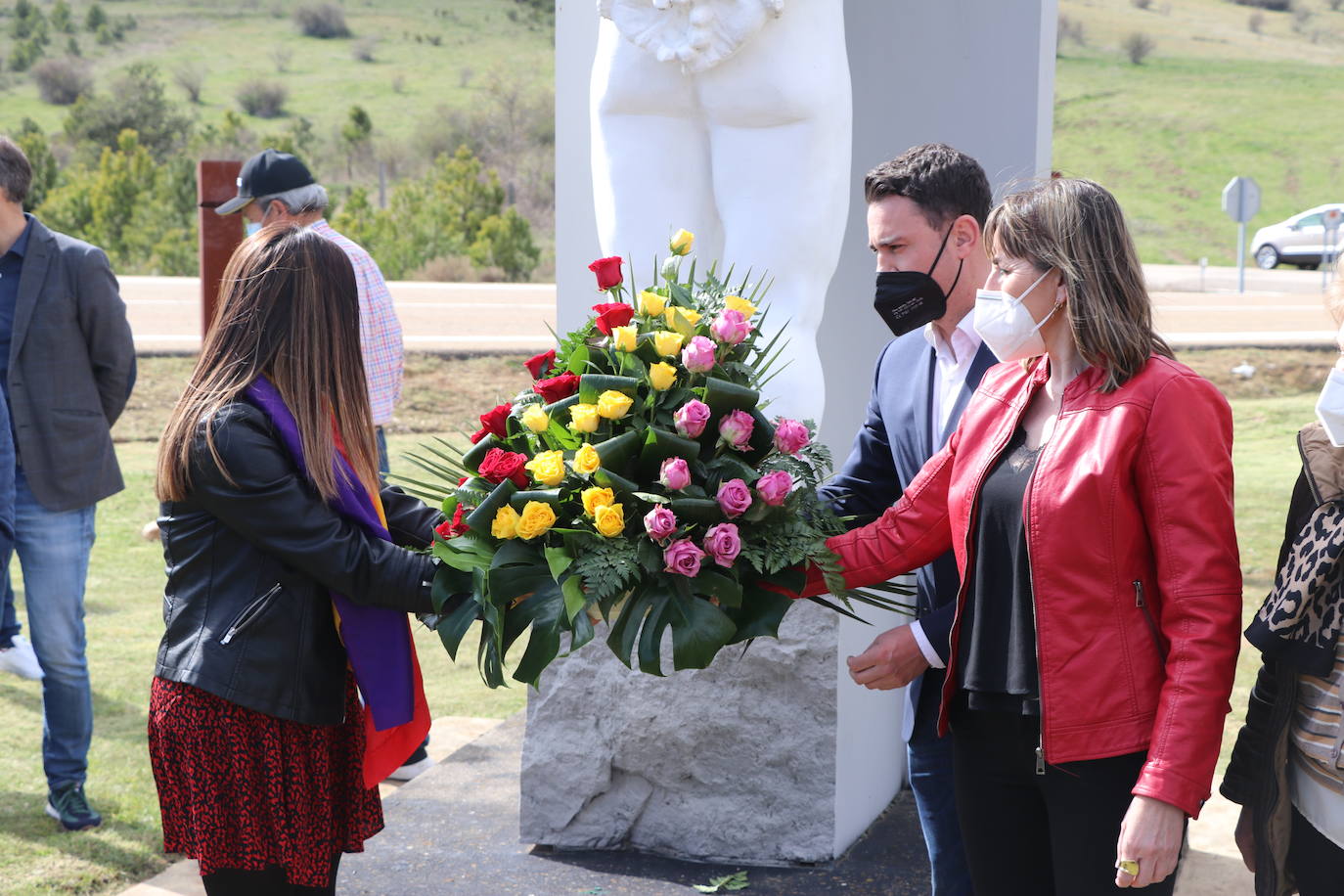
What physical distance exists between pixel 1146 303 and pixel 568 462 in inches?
37.2

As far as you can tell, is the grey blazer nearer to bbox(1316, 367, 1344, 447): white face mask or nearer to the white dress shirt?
the white dress shirt

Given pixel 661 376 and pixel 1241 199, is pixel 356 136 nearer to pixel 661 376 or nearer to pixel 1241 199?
pixel 1241 199

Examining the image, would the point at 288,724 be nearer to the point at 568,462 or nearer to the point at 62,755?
the point at 568,462

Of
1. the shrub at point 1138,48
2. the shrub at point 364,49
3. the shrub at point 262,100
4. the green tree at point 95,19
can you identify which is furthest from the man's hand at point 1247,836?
the green tree at point 95,19

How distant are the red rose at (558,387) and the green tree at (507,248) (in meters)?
18.7

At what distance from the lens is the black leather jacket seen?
232cm

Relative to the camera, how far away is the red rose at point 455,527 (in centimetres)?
239

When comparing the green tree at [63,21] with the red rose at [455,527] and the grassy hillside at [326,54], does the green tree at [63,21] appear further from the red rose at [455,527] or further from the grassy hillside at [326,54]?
the red rose at [455,527]

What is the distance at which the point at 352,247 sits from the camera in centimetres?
450

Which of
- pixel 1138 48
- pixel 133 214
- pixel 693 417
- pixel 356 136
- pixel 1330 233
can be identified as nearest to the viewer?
pixel 693 417

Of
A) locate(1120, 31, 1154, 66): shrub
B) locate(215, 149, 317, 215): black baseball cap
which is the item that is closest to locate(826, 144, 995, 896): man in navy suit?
locate(215, 149, 317, 215): black baseball cap

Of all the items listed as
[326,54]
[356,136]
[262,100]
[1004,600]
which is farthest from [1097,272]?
[326,54]

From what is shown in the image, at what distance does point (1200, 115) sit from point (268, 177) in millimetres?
34069

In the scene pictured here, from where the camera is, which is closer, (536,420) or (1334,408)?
(1334,408)
